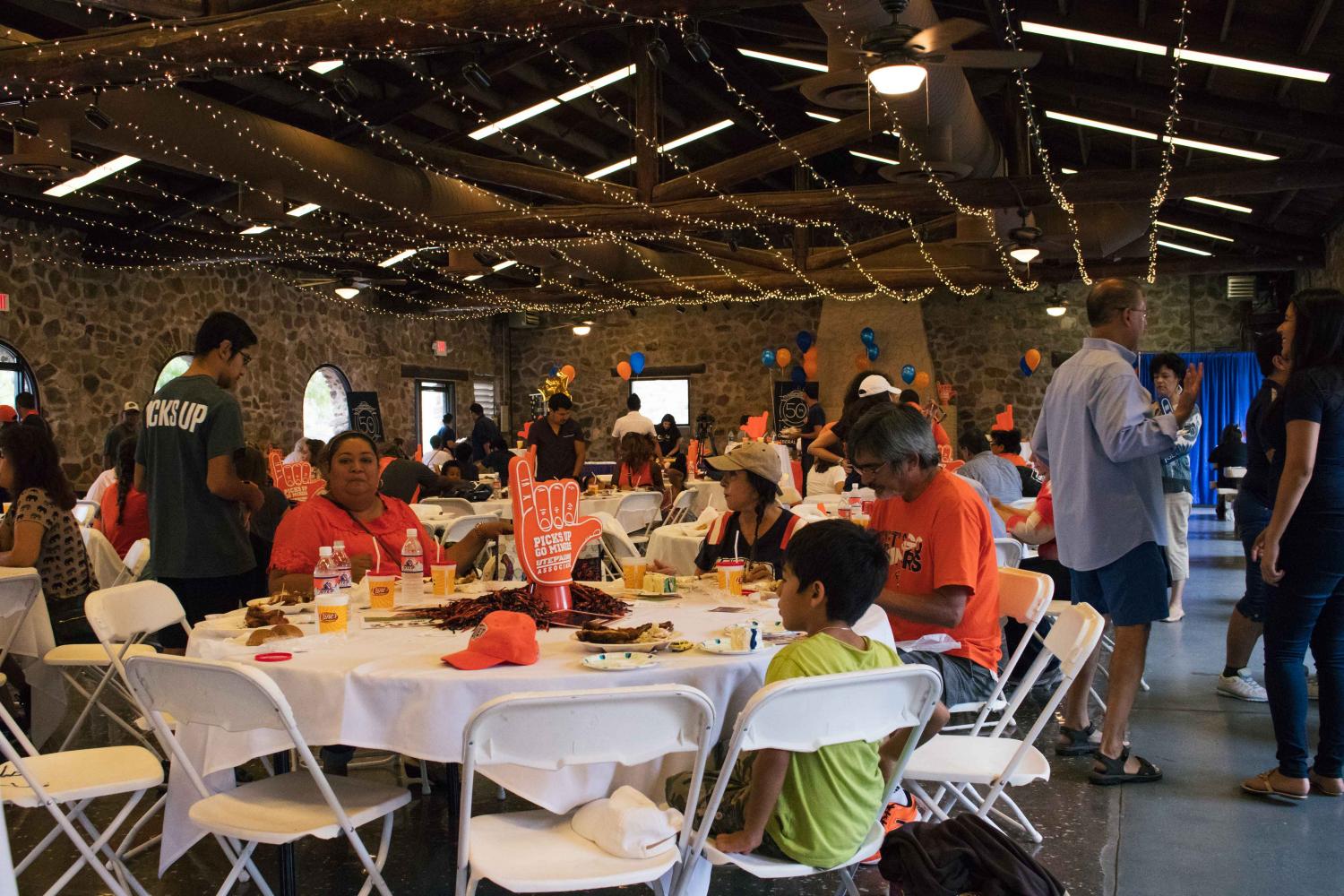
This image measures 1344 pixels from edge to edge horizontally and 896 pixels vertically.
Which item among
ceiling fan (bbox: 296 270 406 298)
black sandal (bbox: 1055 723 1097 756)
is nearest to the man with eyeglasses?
black sandal (bbox: 1055 723 1097 756)

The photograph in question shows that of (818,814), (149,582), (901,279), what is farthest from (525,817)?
(901,279)

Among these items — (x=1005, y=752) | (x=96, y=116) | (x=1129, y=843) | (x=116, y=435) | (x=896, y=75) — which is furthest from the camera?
(x=116, y=435)

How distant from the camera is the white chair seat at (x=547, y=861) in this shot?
6.95 ft

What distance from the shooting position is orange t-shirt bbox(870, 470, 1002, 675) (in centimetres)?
315

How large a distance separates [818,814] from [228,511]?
2.70 metres

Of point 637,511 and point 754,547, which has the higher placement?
point 754,547

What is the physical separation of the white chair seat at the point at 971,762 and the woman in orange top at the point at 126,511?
13.6 feet

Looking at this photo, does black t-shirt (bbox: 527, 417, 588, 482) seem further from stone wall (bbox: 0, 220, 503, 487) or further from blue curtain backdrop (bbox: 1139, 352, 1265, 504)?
blue curtain backdrop (bbox: 1139, 352, 1265, 504)

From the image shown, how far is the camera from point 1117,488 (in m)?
4.04

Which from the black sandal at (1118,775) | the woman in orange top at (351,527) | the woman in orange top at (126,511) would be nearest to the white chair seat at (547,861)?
the woman in orange top at (351,527)

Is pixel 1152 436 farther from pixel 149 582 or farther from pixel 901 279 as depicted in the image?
pixel 901 279

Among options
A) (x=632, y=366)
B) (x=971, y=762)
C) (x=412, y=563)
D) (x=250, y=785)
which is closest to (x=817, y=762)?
(x=971, y=762)

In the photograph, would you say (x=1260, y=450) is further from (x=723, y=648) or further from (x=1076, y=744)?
(x=723, y=648)

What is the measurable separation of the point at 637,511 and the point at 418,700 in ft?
19.9
